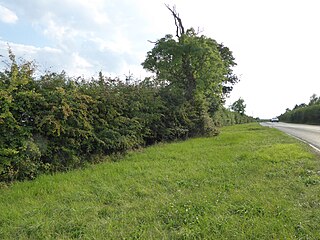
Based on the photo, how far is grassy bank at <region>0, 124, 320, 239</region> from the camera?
336cm

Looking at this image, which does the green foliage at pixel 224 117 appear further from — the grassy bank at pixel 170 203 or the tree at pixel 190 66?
the grassy bank at pixel 170 203

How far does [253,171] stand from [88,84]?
6.21 meters

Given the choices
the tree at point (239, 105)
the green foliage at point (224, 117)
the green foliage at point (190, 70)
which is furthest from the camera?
the tree at point (239, 105)

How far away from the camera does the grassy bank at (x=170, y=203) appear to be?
336cm

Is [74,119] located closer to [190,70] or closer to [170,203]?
[170,203]

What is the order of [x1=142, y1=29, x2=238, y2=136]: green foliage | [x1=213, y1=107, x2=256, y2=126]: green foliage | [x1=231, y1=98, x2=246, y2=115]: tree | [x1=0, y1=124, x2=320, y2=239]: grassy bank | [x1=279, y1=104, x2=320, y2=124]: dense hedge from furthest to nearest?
[x1=231, y1=98, x2=246, y2=115]: tree
[x1=279, y1=104, x2=320, y2=124]: dense hedge
[x1=213, y1=107, x2=256, y2=126]: green foliage
[x1=142, y1=29, x2=238, y2=136]: green foliage
[x1=0, y1=124, x2=320, y2=239]: grassy bank

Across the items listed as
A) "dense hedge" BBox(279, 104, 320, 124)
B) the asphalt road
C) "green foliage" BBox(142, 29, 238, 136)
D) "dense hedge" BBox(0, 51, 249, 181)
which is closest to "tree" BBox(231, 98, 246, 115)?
"dense hedge" BBox(279, 104, 320, 124)

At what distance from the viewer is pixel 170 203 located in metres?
4.28

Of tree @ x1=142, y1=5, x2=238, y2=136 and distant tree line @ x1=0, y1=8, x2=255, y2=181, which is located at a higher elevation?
tree @ x1=142, y1=5, x2=238, y2=136

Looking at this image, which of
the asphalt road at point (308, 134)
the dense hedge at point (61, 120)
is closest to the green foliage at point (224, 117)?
the asphalt road at point (308, 134)

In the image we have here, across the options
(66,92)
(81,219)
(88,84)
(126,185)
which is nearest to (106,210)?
(81,219)

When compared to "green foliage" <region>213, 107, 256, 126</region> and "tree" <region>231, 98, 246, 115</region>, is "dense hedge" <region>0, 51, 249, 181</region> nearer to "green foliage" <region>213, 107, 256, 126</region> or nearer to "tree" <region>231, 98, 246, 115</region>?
"green foliage" <region>213, 107, 256, 126</region>

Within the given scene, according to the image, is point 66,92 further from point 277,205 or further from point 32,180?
point 277,205

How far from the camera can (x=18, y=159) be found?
5930 millimetres
